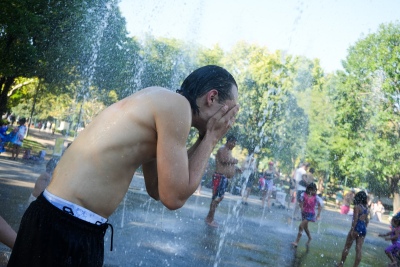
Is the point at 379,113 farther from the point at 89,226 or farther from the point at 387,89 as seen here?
the point at 89,226

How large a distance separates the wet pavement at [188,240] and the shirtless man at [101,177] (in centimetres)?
259

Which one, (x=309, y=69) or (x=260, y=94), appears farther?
(x=309, y=69)

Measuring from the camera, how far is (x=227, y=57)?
4216 cm

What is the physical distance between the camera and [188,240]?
645 cm

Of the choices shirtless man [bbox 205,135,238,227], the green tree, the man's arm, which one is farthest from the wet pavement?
the green tree

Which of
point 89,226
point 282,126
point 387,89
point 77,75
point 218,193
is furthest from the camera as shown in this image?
point 282,126

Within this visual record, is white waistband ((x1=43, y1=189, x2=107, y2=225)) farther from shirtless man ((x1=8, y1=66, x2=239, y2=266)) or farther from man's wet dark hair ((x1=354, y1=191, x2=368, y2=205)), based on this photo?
man's wet dark hair ((x1=354, y1=191, x2=368, y2=205))

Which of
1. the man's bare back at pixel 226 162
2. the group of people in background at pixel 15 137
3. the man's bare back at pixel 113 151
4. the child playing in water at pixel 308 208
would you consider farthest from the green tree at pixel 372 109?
the man's bare back at pixel 113 151

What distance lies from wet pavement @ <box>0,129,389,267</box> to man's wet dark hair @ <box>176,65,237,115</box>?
2963 mm

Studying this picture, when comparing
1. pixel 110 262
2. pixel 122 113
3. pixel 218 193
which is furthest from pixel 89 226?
pixel 218 193

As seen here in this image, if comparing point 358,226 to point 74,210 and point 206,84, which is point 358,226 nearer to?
point 206,84

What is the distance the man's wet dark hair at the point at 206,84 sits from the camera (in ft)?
6.55

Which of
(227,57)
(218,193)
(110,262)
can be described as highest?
(227,57)

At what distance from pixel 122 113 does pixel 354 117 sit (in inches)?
1087
